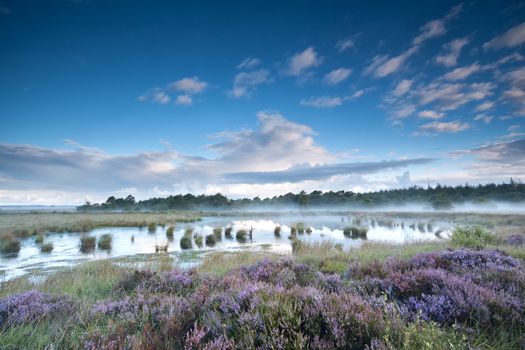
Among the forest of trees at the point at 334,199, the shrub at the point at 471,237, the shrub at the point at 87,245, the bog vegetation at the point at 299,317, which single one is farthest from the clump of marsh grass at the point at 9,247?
the forest of trees at the point at 334,199

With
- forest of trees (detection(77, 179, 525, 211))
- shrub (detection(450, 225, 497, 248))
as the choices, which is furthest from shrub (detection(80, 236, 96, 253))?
forest of trees (detection(77, 179, 525, 211))

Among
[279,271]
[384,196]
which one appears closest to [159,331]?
[279,271]

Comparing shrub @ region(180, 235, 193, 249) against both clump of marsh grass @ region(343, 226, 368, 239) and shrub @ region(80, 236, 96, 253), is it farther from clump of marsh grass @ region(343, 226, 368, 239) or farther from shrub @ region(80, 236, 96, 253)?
clump of marsh grass @ region(343, 226, 368, 239)

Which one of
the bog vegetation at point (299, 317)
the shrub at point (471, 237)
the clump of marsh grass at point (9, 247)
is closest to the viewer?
the bog vegetation at point (299, 317)

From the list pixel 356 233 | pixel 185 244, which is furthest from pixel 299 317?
pixel 356 233

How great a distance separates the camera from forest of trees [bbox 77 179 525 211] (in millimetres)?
121438

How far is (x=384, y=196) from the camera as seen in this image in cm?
14150

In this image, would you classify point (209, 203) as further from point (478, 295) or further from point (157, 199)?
point (478, 295)

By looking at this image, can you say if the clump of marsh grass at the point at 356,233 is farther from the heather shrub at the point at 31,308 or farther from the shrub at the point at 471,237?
the heather shrub at the point at 31,308

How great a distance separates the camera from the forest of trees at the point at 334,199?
398 feet

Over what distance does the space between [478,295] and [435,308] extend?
81 cm

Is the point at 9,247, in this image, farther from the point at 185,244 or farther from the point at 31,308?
the point at 31,308

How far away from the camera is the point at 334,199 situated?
146625 millimetres

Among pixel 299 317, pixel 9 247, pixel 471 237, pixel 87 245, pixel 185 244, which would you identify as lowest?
pixel 185 244
